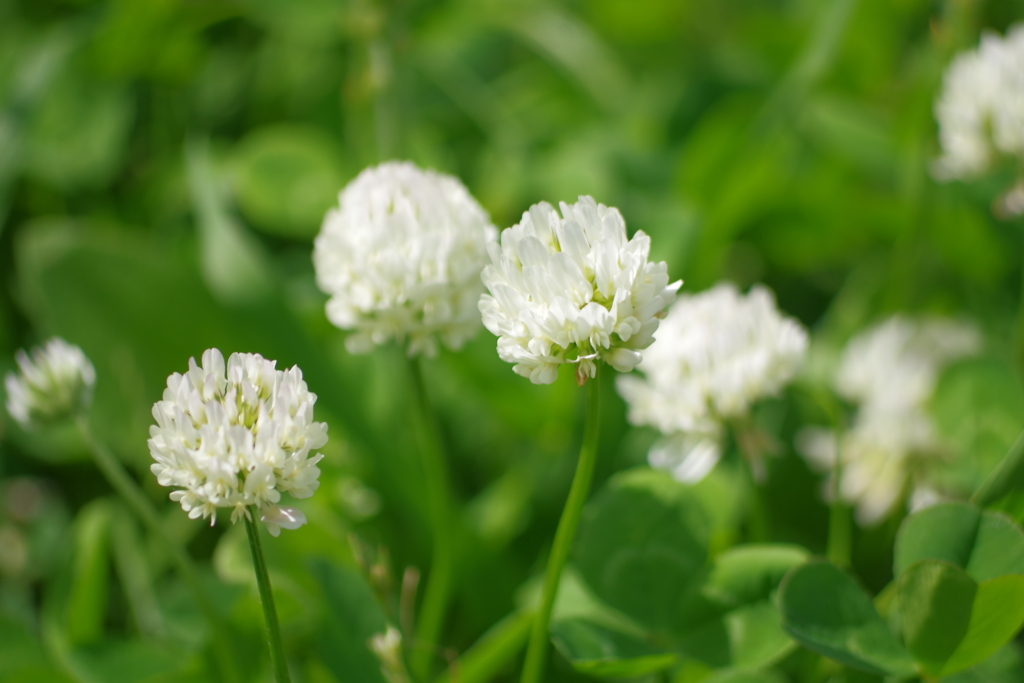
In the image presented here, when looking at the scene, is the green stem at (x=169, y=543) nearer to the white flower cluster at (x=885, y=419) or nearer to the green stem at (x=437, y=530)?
the green stem at (x=437, y=530)

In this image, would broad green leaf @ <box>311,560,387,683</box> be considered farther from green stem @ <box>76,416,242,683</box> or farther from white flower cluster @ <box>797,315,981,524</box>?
white flower cluster @ <box>797,315,981,524</box>

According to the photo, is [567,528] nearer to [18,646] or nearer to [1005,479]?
[1005,479]

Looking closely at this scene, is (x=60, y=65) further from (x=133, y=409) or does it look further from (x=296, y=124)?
(x=133, y=409)

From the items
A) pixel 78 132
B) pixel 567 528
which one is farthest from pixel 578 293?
pixel 78 132

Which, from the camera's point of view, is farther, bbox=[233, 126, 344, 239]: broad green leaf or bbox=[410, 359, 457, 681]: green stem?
bbox=[233, 126, 344, 239]: broad green leaf

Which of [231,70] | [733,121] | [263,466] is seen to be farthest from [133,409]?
[733,121]

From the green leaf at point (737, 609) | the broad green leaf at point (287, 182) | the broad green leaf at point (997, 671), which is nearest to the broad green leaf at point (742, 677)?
the green leaf at point (737, 609)

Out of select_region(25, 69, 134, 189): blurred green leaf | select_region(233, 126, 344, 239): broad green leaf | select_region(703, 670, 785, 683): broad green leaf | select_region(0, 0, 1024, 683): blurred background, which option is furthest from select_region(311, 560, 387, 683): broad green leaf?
select_region(25, 69, 134, 189): blurred green leaf
